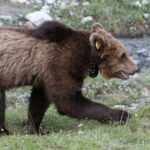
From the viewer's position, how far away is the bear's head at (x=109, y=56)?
26.7 ft

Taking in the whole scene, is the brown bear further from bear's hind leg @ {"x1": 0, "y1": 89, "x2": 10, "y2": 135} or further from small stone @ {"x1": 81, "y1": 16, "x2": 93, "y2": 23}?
small stone @ {"x1": 81, "y1": 16, "x2": 93, "y2": 23}

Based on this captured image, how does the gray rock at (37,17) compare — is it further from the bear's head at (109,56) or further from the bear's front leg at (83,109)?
the bear's front leg at (83,109)

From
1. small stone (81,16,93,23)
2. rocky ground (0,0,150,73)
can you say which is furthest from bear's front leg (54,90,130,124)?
small stone (81,16,93,23)

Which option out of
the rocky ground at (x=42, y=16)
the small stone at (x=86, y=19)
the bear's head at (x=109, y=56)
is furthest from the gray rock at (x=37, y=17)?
the bear's head at (x=109, y=56)

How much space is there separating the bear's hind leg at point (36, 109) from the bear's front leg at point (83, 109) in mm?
771

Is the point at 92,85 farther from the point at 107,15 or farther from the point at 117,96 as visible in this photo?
the point at 107,15

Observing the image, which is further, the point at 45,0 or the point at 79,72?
the point at 45,0

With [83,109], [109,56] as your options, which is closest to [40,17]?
[109,56]

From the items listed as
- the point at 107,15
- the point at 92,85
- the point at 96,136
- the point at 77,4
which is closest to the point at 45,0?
the point at 77,4

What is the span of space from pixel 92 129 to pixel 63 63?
936 mm

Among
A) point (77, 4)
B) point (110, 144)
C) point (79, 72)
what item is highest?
point (77, 4)

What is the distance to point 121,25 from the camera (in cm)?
1636

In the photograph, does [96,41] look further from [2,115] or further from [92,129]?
[2,115]

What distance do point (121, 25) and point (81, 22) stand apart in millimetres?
1072
